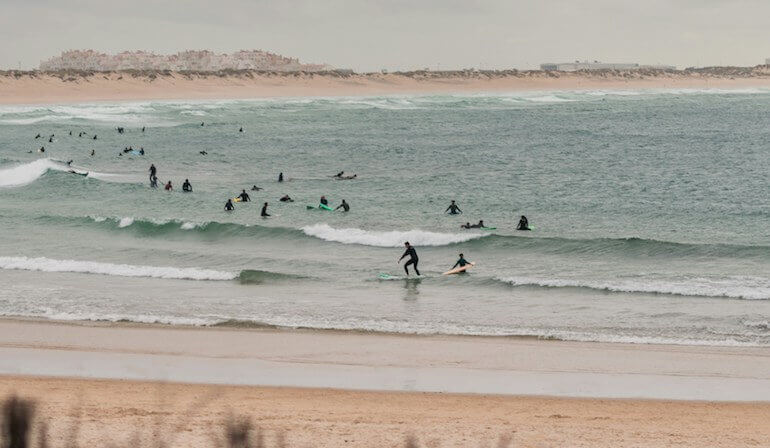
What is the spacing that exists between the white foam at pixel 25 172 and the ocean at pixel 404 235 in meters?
0.19

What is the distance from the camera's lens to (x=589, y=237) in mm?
32562

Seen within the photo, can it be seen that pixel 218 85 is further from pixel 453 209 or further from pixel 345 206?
pixel 453 209

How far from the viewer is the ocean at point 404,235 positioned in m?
22.4

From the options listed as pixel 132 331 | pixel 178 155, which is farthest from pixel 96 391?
pixel 178 155

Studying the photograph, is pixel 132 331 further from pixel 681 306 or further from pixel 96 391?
pixel 681 306

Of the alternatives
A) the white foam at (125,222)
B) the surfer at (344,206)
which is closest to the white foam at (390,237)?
the surfer at (344,206)

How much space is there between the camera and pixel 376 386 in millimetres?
16109

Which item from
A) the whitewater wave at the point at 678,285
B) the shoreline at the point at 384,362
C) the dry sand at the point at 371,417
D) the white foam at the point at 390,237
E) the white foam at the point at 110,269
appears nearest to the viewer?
the dry sand at the point at 371,417

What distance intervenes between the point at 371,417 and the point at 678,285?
13662 millimetres

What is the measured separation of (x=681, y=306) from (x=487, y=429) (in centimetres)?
1100

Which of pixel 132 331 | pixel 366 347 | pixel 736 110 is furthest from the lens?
pixel 736 110

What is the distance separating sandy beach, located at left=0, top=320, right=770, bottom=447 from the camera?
1306cm

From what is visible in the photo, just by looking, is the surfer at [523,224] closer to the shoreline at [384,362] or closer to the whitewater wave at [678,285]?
the whitewater wave at [678,285]

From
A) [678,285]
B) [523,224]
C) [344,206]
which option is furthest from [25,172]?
[678,285]
